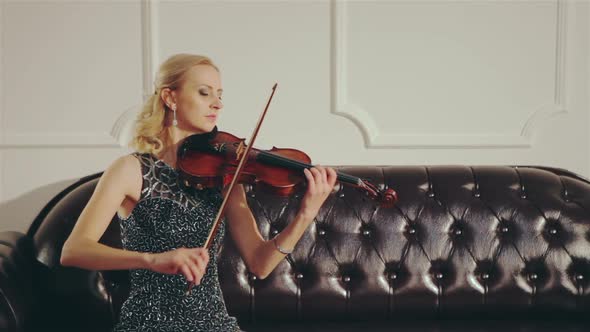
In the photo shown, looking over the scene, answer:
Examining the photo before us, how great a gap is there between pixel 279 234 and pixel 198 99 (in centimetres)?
40

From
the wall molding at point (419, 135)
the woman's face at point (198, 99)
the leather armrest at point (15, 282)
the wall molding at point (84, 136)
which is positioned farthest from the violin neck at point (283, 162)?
the wall molding at point (84, 136)

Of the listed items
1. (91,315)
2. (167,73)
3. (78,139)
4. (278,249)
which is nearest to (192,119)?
(167,73)

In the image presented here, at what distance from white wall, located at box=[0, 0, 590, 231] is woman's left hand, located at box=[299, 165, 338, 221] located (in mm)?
921

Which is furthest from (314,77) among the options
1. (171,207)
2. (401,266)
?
(171,207)

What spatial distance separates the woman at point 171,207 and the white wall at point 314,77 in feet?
2.70

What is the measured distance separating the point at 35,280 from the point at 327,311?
914 mm

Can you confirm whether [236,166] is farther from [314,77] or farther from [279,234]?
[314,77]

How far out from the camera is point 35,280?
6.91 feet

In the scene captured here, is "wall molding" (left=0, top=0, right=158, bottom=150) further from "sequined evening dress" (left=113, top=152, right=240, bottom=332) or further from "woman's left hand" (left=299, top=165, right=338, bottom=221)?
"woman's left hand" (left=299, top=165, right=338, bottom=221)

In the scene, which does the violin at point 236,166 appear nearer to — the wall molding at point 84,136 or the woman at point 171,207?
the woman at point 171,207

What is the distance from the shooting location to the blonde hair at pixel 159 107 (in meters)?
1.76

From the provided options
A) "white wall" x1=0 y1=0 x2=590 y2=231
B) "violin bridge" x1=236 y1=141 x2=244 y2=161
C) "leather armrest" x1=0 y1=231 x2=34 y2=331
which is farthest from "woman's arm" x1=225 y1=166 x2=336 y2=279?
"white wall" x1=0 y1=0 x2=590 y2=231

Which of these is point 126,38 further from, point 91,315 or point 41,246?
point 91,315

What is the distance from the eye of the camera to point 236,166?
1.70 m
